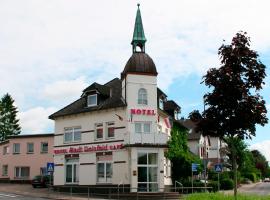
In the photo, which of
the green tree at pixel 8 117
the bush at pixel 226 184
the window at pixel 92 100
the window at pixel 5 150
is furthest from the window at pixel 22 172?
the green tree at pixel 8 117

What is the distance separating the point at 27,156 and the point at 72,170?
639 inches

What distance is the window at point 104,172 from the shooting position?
38987mm

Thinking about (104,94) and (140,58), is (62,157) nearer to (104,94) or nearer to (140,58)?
(104,94)

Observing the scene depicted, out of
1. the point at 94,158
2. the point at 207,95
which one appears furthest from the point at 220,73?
the point at 94,158

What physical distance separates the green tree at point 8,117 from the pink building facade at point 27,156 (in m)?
38.9

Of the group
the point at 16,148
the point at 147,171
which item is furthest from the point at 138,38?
the point at 16,148

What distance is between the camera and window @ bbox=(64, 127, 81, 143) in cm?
4162

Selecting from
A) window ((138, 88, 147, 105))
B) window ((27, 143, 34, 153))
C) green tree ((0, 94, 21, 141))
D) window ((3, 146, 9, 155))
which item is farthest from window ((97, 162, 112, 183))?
green tree ((0, 94, 21, 141))

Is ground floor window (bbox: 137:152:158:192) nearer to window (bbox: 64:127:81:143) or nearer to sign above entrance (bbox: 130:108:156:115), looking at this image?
sign above entrance (bbox: 130:108:156:115)

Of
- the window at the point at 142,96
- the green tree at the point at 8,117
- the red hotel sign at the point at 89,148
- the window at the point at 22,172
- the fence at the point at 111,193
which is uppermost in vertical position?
the green tree at the point at 8,117

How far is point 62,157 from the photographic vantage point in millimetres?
42375

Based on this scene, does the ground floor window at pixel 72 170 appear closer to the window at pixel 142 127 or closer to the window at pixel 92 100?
the window at pixel 92 100

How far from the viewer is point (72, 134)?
42031 mm

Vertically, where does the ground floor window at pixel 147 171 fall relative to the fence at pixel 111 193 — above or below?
above
